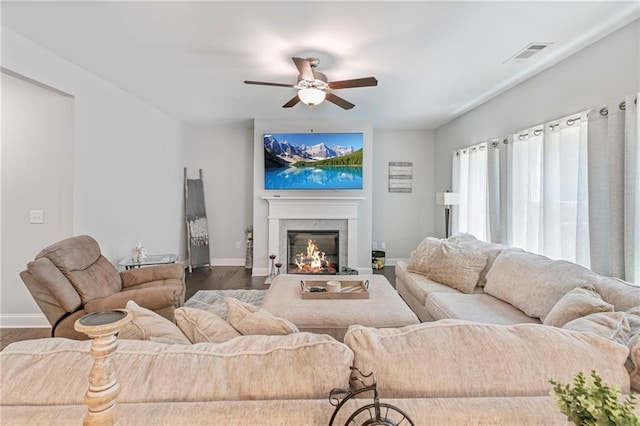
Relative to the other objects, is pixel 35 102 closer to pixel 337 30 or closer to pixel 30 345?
pixel 337 30

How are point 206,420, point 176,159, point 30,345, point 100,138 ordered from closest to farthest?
point 206,420 < point 30,345 < point 100,138 < point 176,159

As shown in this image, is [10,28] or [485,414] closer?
[485,414]

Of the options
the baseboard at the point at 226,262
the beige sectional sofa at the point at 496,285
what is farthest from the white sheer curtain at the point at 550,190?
the baseboard at the point at 226,262

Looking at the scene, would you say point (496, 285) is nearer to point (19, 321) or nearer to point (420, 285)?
point (420, 285)

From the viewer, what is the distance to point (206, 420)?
0.74 m

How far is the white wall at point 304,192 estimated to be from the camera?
16.5ft

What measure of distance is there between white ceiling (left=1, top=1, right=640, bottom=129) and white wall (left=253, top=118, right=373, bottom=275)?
4.24 feet

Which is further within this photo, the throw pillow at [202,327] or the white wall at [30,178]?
Result: the white wall at [30,178]

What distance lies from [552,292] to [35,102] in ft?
15.5

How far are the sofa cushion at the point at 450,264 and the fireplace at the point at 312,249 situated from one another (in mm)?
1991

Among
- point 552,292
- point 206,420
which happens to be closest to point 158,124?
point 206,420

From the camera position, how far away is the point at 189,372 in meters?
0.86

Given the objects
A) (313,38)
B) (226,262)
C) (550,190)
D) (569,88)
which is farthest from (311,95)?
(226,262)

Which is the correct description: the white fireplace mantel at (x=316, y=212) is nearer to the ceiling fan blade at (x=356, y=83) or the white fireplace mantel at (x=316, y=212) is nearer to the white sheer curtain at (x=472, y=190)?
the white sheer curtain at (x=472, y=190)
